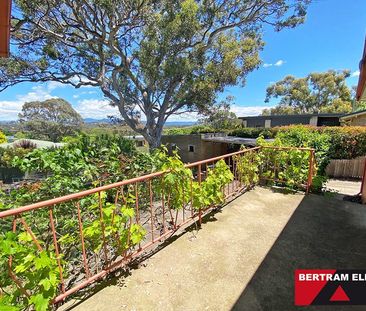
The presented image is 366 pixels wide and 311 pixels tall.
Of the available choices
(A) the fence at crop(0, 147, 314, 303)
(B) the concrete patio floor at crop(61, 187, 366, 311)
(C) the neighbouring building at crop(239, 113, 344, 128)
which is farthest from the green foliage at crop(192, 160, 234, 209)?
(C) the neighbouring building at crop(239, 113, 344, 128)

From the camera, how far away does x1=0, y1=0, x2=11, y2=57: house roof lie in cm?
143

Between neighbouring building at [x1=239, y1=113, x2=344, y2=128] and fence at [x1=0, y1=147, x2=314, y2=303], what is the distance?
16278 millimetres

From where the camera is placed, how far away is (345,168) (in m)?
7.96

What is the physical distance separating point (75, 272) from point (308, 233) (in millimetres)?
2824

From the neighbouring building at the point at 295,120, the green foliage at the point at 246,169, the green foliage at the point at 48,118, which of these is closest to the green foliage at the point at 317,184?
the green foliage at the point at 246,169

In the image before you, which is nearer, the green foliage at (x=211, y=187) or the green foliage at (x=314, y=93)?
the green foliage at (x=211, y=187)

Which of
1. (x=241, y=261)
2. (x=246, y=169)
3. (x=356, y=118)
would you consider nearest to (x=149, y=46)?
(x=246, y=169)

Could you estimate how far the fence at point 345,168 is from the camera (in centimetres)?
775

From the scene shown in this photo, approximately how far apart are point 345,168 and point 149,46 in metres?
9.18

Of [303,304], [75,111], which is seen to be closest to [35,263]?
[303,304]

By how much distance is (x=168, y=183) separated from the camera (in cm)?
250

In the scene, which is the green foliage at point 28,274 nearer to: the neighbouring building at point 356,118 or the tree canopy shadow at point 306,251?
the tree canopy shadow at point 306,251

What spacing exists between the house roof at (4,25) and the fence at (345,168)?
954 cm

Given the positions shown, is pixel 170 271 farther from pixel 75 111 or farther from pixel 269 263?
pixel 75 111
